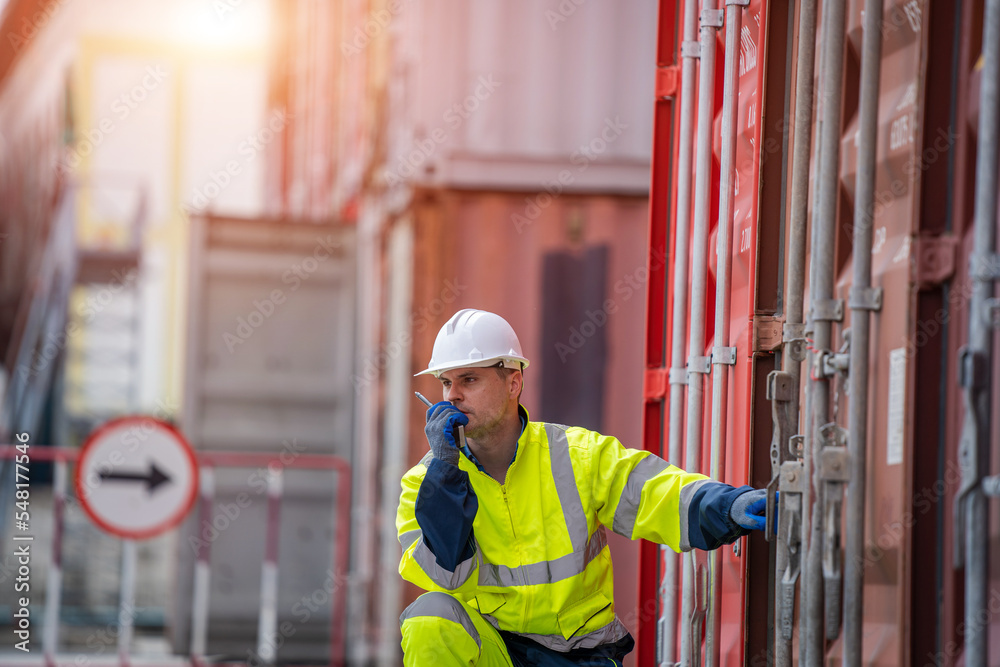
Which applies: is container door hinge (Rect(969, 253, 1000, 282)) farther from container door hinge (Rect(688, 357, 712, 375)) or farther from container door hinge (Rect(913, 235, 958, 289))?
container door hinge (Rect(688, 357, 712, 375))

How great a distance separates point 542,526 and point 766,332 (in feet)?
3.08

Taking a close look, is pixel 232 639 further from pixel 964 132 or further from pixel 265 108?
pixel 265 108

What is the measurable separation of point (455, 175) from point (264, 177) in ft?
31.8

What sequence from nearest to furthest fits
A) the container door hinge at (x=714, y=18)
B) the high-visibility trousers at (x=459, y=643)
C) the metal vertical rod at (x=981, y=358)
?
1. the metal vertical rod at (x=981, y=358)
2. the high-visibility trousers at (x=459, y=643)
3. the container door hinge at (x=714, y=18)

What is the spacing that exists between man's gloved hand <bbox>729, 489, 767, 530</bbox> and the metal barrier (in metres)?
4.99

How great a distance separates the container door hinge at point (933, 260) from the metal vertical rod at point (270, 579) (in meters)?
6.18

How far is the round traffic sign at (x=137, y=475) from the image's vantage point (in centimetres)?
718

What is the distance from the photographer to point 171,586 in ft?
29.5

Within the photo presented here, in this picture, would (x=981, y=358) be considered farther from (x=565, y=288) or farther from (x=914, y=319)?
(x=565, y=288)

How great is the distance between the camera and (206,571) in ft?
28.3

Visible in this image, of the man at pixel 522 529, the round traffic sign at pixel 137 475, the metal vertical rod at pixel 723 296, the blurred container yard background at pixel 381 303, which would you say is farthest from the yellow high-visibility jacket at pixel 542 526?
the blurred container yard background at pixel 381 303

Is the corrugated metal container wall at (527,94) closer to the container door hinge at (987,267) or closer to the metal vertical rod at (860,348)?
the metal vertical rod at (860,348)

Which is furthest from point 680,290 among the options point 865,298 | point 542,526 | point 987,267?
point 987,267

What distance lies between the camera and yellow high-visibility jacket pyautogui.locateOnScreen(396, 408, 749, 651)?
3.77m
